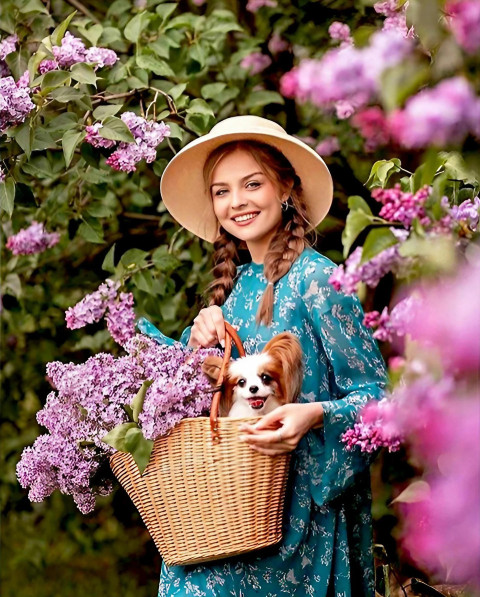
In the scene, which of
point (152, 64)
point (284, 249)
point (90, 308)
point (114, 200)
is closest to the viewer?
point (284, 249)

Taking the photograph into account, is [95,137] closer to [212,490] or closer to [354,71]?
[212,490]

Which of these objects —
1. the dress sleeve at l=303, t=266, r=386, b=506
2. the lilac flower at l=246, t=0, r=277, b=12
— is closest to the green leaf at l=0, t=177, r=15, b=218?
the dress sleeve at l=303, t=266, r=386, b=506

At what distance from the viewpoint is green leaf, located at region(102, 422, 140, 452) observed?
2.19 m

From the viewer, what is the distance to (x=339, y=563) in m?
2.38

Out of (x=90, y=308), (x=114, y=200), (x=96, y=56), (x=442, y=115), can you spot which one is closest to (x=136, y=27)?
(x=96, y=56)

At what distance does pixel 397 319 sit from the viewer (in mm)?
1376

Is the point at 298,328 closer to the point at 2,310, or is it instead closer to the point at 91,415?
the point at 91,415

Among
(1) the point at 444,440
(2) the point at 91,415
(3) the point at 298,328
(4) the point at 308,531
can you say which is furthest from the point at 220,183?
(1) the point at 444,440

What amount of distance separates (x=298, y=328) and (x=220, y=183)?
16.1 inches

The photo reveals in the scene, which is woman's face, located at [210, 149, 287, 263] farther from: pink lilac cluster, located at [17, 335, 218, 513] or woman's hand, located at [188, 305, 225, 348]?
pink lilac cluster, located at [17, 335, 218, 513]

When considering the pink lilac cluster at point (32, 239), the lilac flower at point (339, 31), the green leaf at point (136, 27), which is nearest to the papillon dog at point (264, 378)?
the green leaf at point (136, 27)

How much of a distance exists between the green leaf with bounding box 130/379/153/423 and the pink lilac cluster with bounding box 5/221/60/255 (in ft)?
5.20

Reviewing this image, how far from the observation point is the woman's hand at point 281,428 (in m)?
2.08

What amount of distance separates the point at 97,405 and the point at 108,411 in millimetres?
40
